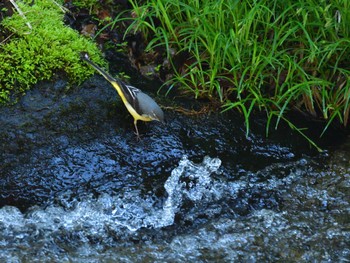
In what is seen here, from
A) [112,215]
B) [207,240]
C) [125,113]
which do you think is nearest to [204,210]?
[207,240]

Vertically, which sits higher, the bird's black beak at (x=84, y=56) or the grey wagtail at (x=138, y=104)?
the bird's black beak at (x=84, y=56)

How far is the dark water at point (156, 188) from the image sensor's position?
3893 mm

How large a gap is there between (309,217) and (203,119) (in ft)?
4.07

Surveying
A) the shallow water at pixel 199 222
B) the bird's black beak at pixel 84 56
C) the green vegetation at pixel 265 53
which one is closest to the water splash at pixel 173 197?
the shallow water at pixel 199 222

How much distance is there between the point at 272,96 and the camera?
5066 mm

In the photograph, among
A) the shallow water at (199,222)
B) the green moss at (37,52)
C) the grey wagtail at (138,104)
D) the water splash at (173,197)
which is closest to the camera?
the shallow water at (199,222)

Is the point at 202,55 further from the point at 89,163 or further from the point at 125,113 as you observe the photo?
the point at 89,163

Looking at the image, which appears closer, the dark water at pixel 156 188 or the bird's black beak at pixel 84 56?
the dark water at pixel 156 188

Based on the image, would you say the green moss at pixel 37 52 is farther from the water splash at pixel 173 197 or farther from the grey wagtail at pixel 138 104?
the water splash at pixel 173 197

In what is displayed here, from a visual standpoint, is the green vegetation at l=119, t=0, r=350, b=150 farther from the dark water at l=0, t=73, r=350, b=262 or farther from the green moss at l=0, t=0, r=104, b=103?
the green moss at l=0, t=0, r=104, b=103

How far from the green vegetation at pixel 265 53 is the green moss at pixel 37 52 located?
25.2 inches

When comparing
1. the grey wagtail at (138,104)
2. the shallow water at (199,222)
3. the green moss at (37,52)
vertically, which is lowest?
→ the shallow water at (199,222)

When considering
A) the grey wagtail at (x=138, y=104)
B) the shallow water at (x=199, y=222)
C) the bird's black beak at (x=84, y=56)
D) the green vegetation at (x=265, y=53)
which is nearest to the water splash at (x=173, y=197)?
the shallow water at (x=199, y=222)

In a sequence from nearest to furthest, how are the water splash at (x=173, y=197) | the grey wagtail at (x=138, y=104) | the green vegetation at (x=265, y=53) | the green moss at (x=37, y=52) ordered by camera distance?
the water splash at (x=173, y=197) < the grey wagtail at (x=138, y=104) < the green moss at (x=37, y=52) < the green vegetation at (x=265, y=53)
